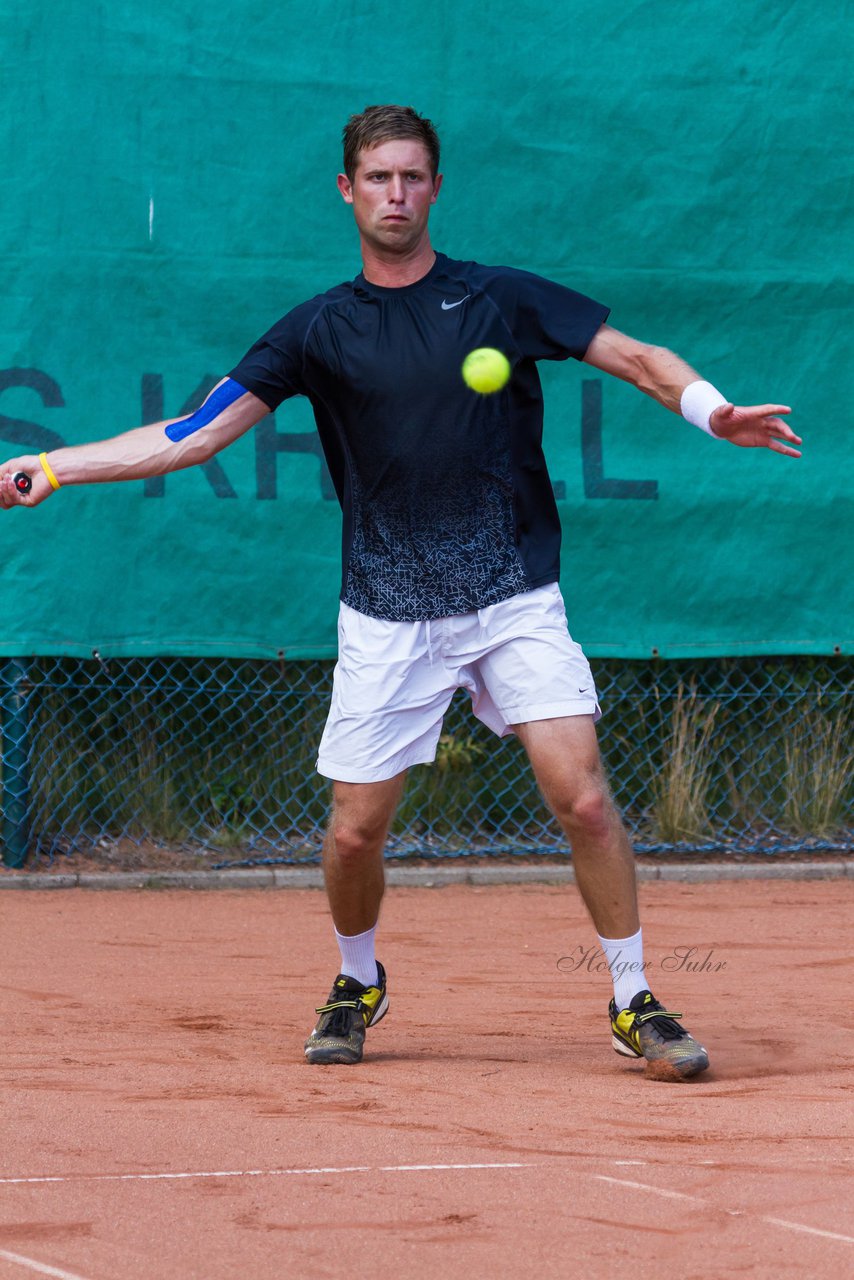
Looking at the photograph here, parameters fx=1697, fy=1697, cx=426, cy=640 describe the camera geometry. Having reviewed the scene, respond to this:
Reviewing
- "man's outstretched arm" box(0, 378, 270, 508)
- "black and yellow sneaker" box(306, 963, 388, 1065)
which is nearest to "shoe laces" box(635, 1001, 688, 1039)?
"black and yellow sneaker" box(306, 963, 388, 1065)

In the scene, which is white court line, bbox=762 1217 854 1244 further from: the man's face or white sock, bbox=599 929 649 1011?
the man's face

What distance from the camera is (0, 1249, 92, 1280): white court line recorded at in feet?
7.61

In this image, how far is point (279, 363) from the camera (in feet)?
12.4

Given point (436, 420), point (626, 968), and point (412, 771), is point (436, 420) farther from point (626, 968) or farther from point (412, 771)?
point (412, 771)

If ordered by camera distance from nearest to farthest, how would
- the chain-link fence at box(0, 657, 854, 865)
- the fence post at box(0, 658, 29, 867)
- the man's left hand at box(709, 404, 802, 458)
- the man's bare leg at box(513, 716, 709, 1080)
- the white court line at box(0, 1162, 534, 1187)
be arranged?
the white court line at box(0, 1162, 534, 1187), the man's left hand at box(709, 404, 802, 458), the man's bare leg at box(513, 716, 709, 1080), the fence post at box(0, 658, 29, 867), the chain-link fence at box(0, 657, 854, 865)

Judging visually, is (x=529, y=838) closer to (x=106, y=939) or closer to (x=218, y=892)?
(x=218, y=892)

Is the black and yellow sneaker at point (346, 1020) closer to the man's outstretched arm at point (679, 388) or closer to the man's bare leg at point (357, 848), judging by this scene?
the man's bare leg at point (357, 848)

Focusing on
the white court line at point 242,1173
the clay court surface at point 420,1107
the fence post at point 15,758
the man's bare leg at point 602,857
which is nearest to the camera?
the clay court surface at point 420,1107

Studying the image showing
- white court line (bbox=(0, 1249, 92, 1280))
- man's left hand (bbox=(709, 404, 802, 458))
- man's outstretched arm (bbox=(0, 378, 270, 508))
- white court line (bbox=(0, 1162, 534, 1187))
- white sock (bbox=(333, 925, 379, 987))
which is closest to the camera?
white court line (bbox=(0, 1249, 92, 1280))

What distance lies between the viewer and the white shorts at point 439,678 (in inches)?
144

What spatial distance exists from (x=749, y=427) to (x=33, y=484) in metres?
1.53

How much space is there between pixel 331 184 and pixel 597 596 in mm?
1712

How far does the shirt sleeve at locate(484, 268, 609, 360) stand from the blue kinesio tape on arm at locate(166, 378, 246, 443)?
604mm

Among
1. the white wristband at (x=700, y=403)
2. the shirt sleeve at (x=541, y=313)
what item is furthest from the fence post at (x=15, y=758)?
the white wristband at (x=700, y=403)
